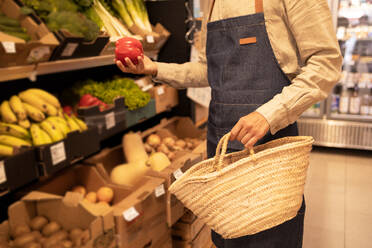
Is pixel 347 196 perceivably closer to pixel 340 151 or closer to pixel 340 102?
pixel 340 151

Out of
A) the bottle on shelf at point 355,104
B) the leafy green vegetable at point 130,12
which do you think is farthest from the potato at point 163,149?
the bottle on shelf at point 355,104

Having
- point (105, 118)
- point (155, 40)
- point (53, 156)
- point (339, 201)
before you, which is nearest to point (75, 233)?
point (53, 156)

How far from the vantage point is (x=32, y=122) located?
6.34ft

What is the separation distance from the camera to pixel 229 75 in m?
1.38

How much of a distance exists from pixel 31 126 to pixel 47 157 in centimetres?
25

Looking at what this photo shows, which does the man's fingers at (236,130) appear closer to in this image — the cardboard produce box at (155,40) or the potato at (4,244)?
the potato at (4,244)

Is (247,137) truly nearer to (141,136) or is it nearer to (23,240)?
(23,240)

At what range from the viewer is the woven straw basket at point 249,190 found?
1.02 metres

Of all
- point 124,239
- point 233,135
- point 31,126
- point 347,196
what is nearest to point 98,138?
point 31,126

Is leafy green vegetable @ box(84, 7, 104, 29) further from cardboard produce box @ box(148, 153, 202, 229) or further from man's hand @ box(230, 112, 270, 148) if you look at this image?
man's hand @ box(230, 112, 270, 148)

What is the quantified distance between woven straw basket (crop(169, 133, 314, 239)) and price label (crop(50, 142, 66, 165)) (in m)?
0.90

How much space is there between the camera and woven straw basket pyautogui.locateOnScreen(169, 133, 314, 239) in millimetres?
1024

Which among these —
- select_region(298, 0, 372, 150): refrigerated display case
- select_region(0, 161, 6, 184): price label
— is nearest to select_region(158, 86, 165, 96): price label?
select_region(0, 161, 6, 184): price label

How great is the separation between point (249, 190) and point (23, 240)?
1249 mm
